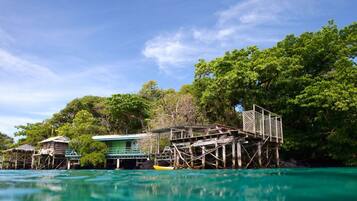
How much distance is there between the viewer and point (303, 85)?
21.3 m

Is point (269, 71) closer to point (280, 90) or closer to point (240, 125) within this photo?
point (280, 90)

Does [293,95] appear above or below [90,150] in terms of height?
above

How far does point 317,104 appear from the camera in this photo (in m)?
18.9

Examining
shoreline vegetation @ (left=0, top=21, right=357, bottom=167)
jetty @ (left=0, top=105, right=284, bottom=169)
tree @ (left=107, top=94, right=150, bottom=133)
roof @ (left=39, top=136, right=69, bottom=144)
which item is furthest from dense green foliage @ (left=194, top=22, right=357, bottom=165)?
roof @ (left=39, top=136, right=69, bottom=144)

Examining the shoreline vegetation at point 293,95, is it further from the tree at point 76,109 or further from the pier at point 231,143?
the tree at point 76,109

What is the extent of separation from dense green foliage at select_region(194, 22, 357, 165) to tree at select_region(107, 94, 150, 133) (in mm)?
11233

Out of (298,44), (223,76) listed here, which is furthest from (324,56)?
(223,76)

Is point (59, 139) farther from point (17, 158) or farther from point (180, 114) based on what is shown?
point (180, 114)

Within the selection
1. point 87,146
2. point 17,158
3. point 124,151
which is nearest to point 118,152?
point 124,151

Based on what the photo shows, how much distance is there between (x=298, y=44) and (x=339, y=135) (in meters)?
7.53

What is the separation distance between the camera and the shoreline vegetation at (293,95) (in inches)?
767

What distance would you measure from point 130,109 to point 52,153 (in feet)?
29.8

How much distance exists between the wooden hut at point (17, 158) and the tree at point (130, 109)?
10424 mm

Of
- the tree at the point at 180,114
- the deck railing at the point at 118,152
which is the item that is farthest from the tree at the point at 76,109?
the tree at the point at 180,114
